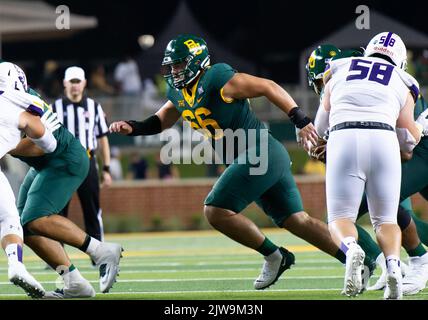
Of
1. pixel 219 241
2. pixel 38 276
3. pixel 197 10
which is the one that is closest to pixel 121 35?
pixel 197 10

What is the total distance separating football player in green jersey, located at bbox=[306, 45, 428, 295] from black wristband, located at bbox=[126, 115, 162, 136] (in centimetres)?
115

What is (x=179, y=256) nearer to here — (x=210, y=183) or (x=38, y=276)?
(x=38, y=276)

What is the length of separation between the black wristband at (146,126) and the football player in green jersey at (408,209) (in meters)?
1.15


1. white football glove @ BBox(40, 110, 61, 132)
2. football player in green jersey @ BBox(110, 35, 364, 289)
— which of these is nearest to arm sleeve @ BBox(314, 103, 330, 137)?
football player in green jersey @ BBox(110, 35, 364, 289)

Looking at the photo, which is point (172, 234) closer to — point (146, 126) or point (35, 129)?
point (146, 126)

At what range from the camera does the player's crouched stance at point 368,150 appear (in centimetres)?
698

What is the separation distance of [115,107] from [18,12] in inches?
141

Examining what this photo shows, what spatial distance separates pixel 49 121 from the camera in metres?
8.06

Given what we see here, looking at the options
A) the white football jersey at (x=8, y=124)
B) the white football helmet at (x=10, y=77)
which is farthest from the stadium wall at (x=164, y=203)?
the white football jersey at (x=8, y=124)

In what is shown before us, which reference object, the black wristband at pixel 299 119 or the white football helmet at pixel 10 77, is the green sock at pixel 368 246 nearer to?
the black wristband at pixel 299 119

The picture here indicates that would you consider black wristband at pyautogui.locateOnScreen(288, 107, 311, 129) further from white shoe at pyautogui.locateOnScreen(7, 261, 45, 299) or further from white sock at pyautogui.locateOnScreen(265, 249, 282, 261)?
white shoe at pyautogui.locateOnScreen(7, 261, 45, 299)

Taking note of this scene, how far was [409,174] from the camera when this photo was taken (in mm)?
8031
